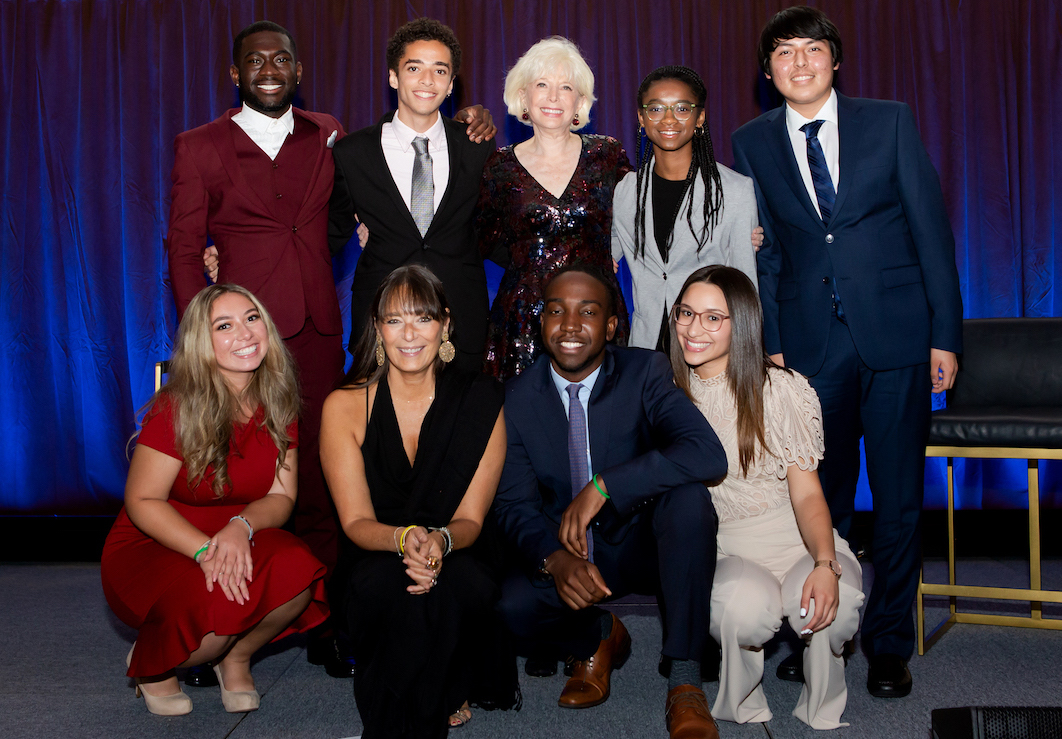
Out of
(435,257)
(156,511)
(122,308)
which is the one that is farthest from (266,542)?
(122,308)

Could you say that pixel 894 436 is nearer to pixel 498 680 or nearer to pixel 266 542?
pixel 498 680

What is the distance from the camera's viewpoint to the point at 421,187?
2.69 m

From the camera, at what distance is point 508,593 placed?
2.09 m

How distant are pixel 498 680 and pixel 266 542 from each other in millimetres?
736

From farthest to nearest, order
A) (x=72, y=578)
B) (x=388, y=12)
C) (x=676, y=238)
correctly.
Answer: (x=388, y=12) → (x=72, y=578) → (x=676, y=238)

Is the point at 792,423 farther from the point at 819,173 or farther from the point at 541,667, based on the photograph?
the point at 541,667

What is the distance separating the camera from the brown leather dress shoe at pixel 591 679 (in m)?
2.19

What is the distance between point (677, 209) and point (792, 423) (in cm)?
76

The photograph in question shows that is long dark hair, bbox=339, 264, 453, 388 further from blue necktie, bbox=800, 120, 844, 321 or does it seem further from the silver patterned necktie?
blue necktie, bbox=800, 120, 844, 321

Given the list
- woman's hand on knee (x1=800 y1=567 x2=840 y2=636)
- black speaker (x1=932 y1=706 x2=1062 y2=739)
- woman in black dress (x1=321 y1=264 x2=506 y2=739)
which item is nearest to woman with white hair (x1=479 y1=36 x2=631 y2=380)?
woman in black dress (x1=321 y1=264 x2=506 y2=739)

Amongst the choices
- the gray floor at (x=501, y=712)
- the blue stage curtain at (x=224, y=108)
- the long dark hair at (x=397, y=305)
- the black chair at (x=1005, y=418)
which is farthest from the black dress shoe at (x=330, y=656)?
the blue stage curtain at (x=224, y=108)

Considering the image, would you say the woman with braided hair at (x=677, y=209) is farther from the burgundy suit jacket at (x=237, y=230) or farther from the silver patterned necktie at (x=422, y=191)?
the burgundy suit jacket at (x=237, y=230)

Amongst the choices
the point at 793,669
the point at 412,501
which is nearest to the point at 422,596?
the point at 412,501

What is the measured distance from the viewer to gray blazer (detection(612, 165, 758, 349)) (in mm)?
2479
